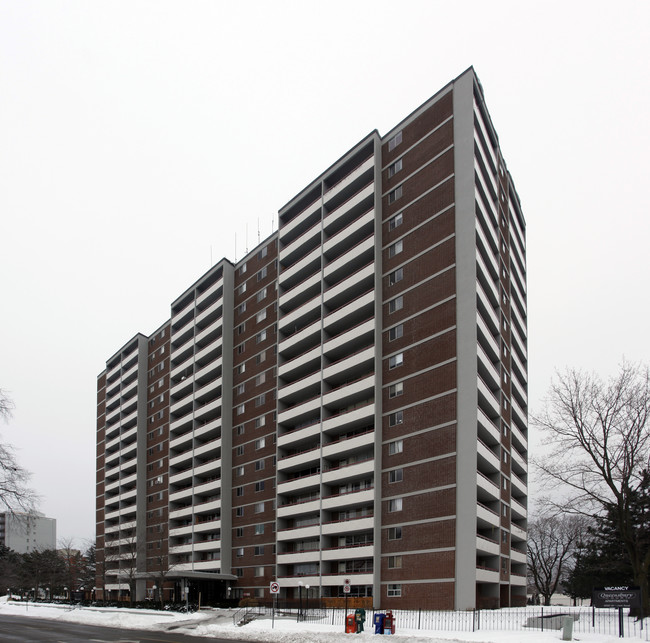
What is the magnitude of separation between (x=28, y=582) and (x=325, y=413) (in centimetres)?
8723

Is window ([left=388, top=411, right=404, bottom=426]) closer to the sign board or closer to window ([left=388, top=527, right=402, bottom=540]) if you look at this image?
window ([left=388, top=527, right=402, bottom=540])

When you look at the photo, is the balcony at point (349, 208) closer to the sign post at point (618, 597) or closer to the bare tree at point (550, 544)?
the sign post at point (618, 597)

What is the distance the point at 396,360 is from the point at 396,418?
16.4 ft

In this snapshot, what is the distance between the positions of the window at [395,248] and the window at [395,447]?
55.6 ft

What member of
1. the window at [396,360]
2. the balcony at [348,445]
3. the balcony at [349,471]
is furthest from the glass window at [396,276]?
the balcony at [349,471]

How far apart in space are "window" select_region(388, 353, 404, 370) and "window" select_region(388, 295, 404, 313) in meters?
4.23

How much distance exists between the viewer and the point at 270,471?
75.3 metres

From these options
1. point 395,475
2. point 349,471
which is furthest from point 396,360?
point 349,471

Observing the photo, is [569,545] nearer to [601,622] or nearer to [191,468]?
[191,468]

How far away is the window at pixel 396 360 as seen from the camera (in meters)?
57.5

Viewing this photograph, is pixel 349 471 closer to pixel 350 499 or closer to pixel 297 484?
pixel 350 499

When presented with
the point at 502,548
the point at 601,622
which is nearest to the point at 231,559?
the point at 502,548

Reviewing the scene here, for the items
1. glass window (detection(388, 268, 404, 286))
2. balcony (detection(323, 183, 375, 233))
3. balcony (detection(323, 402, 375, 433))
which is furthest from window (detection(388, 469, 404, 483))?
balcony (detection(323, 183, 375, 233))

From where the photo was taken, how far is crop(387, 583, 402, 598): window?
5241cm
